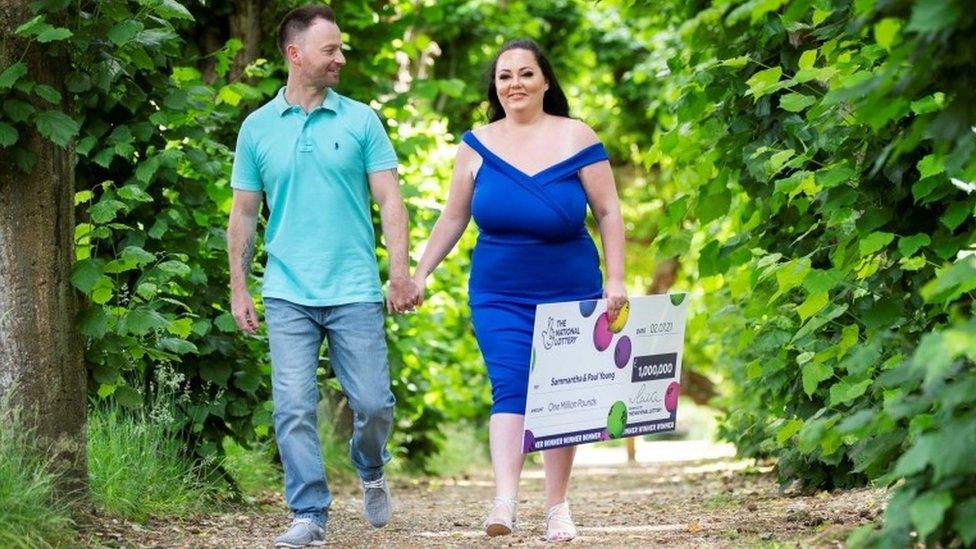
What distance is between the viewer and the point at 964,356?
13.2ft

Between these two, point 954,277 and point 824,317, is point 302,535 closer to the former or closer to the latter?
point 824,317

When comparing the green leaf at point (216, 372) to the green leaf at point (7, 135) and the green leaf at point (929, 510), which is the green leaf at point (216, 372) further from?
the green leaf at point (929, 510)

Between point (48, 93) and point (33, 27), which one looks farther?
point (48, 93)

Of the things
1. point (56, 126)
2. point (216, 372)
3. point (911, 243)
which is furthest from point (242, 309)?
point (911, 243)

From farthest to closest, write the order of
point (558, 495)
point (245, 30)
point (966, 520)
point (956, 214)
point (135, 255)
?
point (245, 30) → point (135, 255) → point (558, 495) → point (956, 214) → point (966, 520)

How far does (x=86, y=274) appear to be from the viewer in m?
5.97

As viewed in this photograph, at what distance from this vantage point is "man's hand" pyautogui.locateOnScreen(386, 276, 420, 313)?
6086 mm

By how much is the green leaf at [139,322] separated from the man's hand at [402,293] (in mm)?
954

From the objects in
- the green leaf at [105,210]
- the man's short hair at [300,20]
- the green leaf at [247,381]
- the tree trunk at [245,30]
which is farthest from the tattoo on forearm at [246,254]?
the tree trunk at [245,30]

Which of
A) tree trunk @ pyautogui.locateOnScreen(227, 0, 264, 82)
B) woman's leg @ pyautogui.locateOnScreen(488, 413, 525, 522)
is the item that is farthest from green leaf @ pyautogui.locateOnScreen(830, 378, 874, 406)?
tree trunk @ pyautogui.locateOnScreen(227, 0, 264, 82)

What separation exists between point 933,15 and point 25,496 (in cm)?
353

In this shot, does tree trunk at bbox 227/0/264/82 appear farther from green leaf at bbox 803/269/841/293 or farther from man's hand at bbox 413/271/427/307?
green leaf at bbox 803/269/841/293

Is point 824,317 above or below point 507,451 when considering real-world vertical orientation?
above

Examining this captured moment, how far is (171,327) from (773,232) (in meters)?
2.81
